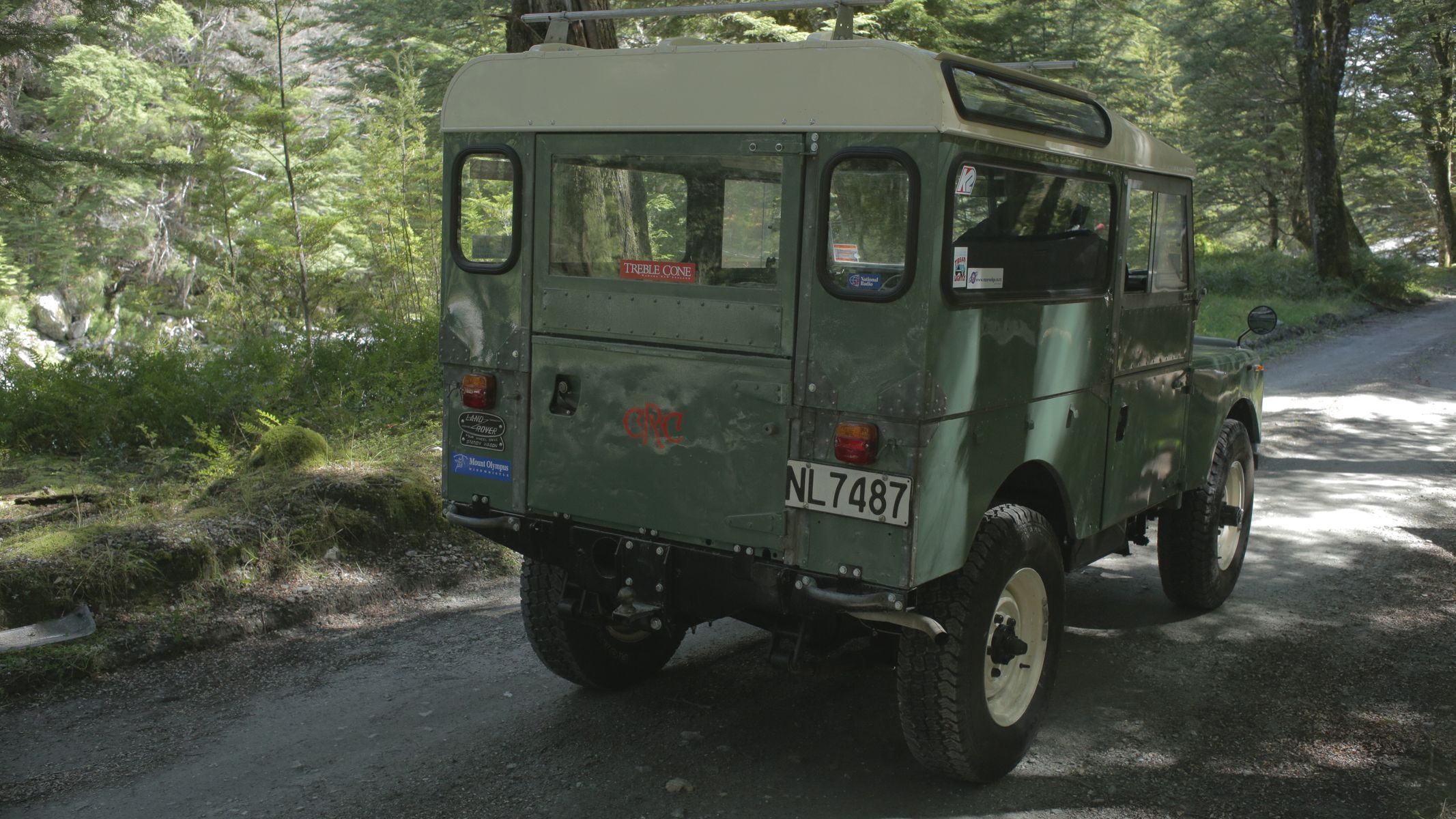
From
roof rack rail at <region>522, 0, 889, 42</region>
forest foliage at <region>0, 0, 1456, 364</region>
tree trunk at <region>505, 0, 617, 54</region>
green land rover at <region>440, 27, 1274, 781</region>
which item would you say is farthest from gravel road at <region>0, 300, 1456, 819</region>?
forest foliage at <region>0, 0, 1456, 364</region>

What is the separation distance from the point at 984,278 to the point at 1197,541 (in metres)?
2.86

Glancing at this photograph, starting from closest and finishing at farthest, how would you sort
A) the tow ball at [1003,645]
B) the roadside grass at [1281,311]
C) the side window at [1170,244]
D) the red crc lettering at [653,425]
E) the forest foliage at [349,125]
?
the red crc lettering at [653,425]
the tow ball at [1003,645]
the side window at [1170,244]
the forest foliage at [349,125]
the roadside grass at [1281,311]

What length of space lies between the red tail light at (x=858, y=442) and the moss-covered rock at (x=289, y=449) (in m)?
4.44

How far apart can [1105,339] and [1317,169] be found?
74.2ft

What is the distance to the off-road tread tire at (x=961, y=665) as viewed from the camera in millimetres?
3961

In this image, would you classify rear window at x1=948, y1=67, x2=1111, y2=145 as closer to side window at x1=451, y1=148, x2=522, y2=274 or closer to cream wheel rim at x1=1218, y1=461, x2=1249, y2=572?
side window at x1=451, y1=148, x2=522, y2=274

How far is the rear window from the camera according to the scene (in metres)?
3.70

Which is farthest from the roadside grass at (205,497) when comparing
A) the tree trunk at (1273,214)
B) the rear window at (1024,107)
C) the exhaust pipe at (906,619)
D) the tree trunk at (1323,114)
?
the tree trunk at (1273,214)

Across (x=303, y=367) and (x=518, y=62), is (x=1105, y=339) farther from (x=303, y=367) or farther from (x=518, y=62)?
(x=303, y=367)

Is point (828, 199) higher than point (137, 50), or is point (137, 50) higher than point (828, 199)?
point (137, 50)

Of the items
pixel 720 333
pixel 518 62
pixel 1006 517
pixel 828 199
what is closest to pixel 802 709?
pixel 1006 517

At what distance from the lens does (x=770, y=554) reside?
3.95m

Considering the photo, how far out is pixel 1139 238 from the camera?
5.12m

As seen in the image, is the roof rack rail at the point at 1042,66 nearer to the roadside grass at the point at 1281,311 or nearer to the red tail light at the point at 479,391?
the red tail light at the point at 479,391
